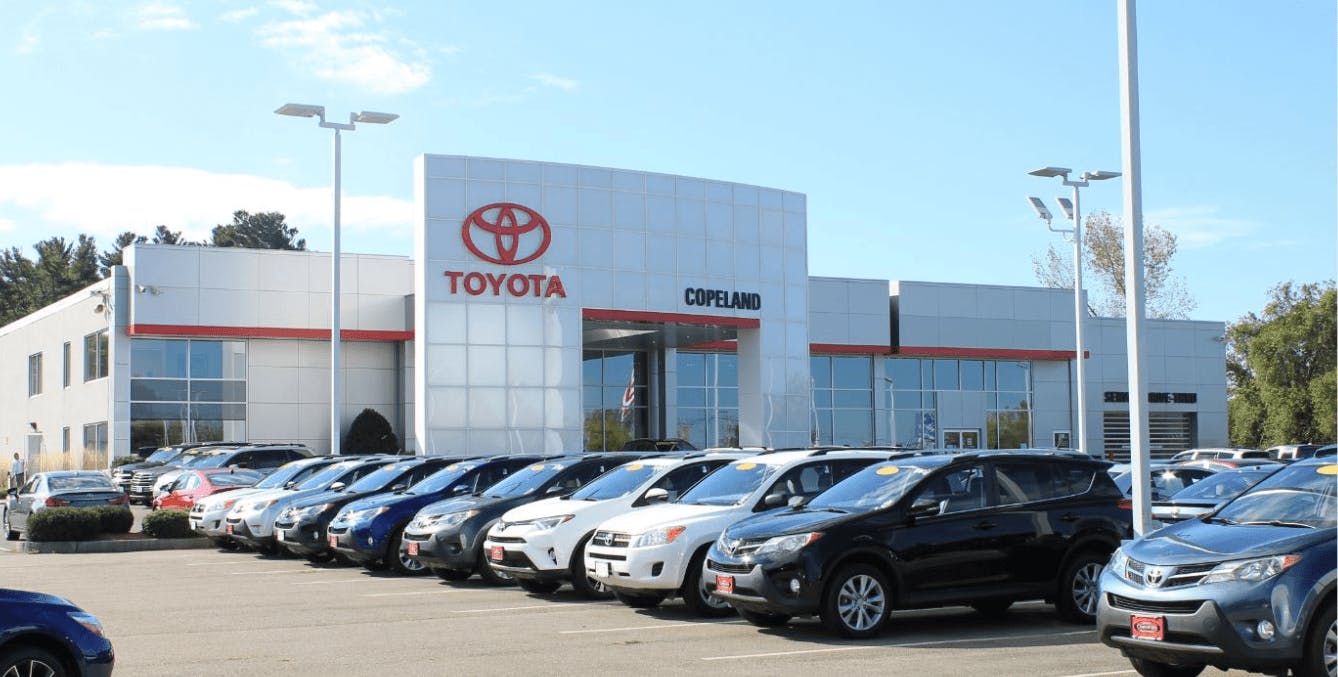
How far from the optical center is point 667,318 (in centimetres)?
4062

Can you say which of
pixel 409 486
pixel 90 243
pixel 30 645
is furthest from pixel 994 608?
pixel 90 243

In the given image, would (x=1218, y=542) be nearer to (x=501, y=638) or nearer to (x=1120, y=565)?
(x=1120, y=565)

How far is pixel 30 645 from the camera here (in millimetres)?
8305

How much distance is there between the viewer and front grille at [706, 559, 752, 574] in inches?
483

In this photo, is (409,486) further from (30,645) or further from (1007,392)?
(1007,392)

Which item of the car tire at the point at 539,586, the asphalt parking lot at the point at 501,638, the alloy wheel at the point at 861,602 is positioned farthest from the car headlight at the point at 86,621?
the car tire at the point at 539,586

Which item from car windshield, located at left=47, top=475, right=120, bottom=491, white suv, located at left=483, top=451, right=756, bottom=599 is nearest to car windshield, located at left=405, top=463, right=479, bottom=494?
white suv, located at left=483, top=451, right=756, bottom=599

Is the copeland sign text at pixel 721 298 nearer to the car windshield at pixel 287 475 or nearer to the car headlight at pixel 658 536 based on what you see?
the car windshield at pixel 287 475

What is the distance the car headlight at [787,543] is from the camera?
1208cm

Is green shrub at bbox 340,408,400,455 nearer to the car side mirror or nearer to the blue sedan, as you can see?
the car side mirror

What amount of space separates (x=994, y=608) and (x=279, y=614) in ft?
23.0

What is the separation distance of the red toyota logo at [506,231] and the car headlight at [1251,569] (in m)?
30.2

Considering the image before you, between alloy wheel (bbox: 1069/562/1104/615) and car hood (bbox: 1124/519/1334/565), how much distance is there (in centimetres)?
309

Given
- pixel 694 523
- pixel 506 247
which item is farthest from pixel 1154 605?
pixel 506 247
